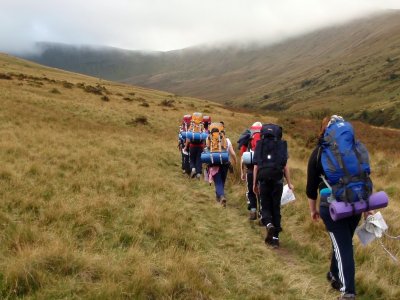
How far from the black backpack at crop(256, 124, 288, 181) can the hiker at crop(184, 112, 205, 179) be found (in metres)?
5.88

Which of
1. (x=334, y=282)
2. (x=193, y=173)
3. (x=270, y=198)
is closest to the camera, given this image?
(x=334, y=282)

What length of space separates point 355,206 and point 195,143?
940 cm

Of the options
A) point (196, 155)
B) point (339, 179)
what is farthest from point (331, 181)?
point (196, 155)

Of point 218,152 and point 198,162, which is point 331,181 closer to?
point 218,152

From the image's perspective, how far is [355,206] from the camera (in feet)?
17.0

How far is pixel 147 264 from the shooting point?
17.4 feet

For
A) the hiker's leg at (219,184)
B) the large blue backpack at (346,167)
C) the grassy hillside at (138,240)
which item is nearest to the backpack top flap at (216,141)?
the hiker's leg at (219,184)

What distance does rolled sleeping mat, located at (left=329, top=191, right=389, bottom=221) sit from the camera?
5.18 metres

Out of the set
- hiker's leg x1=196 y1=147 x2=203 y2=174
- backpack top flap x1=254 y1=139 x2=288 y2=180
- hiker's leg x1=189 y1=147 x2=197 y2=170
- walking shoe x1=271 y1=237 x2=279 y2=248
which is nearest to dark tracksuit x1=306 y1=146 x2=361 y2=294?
backpack top flap x1=254 y1=139 x2=288 y2=180

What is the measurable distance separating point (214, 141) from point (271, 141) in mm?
3133

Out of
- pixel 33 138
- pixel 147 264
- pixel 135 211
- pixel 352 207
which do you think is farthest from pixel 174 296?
pixel 33 138

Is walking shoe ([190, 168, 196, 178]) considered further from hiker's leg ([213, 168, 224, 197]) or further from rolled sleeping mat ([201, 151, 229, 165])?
rolled sleeping mat ([201, 151, 229, 165])

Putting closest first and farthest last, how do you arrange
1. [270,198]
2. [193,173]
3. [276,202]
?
[276,202], [270,198], [193,173]

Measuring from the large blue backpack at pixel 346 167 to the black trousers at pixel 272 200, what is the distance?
2934 millimetres
